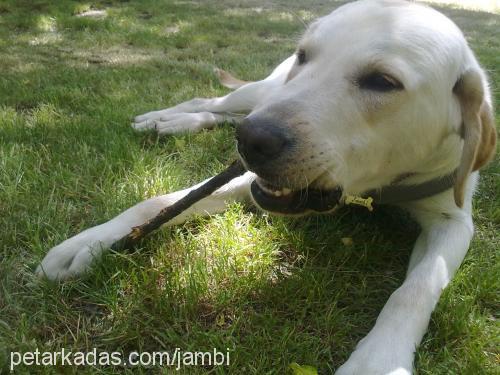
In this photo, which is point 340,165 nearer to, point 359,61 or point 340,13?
point 359,61

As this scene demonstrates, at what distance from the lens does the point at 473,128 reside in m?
2.20

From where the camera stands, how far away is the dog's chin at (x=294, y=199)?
202 cm

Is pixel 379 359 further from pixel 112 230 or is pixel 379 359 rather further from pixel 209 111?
pixel 209 111

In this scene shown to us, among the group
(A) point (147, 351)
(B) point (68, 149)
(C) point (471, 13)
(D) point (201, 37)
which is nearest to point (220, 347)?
(A) point (147, 351)

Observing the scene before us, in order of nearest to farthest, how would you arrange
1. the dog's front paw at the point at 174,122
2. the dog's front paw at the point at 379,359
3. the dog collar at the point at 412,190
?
the dog's front paw at the point at 379,359
the dog collar at the point at 412,190
the dog's front paw at the point at 174,122

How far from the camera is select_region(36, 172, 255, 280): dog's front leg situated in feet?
6.59

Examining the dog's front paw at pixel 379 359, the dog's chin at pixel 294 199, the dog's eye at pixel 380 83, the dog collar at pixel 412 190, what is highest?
the dog's eye at pixel 380 83

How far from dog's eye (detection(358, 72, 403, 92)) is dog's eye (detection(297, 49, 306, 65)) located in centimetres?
40

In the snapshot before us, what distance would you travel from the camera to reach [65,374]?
5.26 feet

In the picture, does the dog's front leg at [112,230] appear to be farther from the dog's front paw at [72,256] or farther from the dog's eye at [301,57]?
the dog's eye at [301,57]

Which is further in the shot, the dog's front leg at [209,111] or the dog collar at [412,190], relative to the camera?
the dog's front leg at [209,111]

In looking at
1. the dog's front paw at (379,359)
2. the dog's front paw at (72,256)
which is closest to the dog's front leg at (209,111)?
the dog's front paw at (72,256)

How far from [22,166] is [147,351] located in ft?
5.27

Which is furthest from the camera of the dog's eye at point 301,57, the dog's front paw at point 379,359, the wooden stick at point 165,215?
the dog's eye at point 301,57
